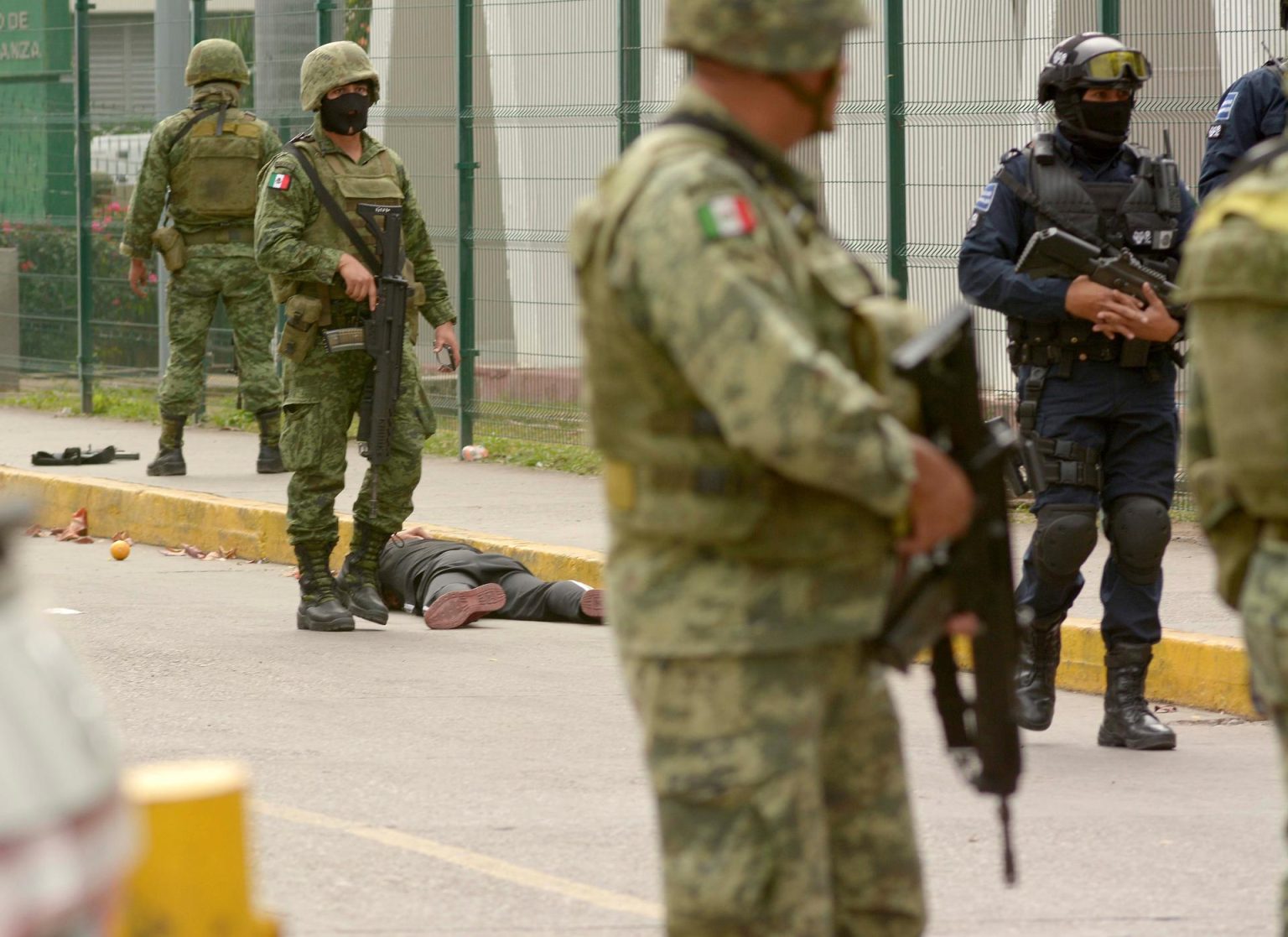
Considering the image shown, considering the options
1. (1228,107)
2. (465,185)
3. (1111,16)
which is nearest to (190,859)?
(1228,107)

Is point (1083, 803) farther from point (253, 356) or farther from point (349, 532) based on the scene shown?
point (253, 356)

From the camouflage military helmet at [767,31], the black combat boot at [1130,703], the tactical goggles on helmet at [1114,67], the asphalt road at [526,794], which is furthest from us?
the black combat boot at [1130,703]

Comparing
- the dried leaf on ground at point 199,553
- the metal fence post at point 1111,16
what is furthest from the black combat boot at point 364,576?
the metal fence post at point 1111,16

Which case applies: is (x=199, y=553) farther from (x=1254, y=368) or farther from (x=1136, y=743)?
(x=1254, y=368)

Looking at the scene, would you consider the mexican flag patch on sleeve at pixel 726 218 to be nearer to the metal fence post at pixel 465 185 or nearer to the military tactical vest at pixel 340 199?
the military tactical vest at pixel 340 199

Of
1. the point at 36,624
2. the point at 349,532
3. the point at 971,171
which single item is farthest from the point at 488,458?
the point at 36,624

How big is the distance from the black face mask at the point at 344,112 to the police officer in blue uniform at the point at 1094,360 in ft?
8.89

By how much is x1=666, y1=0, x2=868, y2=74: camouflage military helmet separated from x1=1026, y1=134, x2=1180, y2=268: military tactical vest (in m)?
3.56

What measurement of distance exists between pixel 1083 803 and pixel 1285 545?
287 centimetres

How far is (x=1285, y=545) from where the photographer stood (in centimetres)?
318

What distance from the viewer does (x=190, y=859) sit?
2.92m

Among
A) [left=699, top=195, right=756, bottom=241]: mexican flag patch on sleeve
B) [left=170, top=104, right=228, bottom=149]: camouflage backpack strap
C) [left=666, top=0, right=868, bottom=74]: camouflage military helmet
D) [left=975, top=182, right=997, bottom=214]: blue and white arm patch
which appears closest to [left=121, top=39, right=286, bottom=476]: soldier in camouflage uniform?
[left=170, top=104, right=228, bottom=149]: camouflage backpack strap

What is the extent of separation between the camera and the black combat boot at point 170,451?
500 inches

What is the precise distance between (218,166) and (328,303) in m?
4.41
